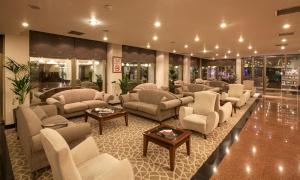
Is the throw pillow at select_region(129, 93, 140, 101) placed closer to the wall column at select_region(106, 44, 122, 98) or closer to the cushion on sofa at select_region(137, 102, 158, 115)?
the cushion on sofa at select_region(137, 102, 158, 115)

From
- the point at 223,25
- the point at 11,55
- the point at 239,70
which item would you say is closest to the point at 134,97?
the point at 223,25

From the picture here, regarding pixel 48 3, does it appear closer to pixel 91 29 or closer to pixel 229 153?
pixel 91 29

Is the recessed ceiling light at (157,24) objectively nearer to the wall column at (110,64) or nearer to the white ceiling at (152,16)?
the white ceiling at (152,16)

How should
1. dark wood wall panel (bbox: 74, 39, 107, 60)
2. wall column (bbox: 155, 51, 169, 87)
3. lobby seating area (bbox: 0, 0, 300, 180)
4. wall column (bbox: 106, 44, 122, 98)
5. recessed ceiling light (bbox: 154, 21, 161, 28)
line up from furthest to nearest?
wall column (bbox: 155, 51, 169, 87) < wall column (bbox: 106, 44, 122, 98) < dark wood wall panel (bbox: 74, 39, 107, 60) < recessed ceiling light (bbox: 154, 21, 161, 28) < lobby seating area (bbox: 0, 0, 300, 180)

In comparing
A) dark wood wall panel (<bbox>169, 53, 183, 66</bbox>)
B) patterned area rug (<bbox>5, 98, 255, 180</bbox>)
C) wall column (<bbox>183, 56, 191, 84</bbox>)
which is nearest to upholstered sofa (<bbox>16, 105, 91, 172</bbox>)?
patterned area rug (<bbox>5, 98, 255, 180</bbox>)

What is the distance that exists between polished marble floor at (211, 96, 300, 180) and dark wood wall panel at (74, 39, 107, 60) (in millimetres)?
6335

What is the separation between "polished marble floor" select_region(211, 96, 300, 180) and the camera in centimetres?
285

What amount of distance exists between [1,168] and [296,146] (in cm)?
588

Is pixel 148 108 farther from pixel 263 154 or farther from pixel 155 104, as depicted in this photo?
pixel 263 154

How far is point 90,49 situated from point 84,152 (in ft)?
20.0

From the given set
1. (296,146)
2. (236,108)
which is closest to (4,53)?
(296,146)

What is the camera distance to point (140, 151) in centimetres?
355

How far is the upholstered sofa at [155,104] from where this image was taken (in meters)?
5.27

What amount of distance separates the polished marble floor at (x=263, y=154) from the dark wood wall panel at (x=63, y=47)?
20.9ft
